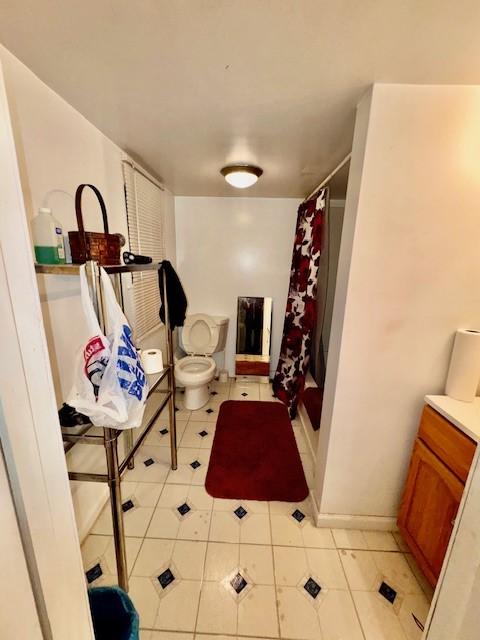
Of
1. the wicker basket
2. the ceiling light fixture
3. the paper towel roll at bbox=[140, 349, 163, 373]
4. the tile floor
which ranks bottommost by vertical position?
the tile floor

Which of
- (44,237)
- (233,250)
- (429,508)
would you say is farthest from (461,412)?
(233,250)

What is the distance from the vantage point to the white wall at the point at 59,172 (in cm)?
97

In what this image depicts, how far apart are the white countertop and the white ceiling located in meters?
1.28

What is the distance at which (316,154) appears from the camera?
166 cm

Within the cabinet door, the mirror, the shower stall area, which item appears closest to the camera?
the cabinet door

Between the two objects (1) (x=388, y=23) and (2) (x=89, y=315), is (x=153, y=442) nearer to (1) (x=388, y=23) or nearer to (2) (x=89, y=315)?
(2) (x=89, y=315)

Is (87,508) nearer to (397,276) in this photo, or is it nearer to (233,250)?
(397,276)

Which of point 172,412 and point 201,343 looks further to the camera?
point 201,343

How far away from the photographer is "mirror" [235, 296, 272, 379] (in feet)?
10.1

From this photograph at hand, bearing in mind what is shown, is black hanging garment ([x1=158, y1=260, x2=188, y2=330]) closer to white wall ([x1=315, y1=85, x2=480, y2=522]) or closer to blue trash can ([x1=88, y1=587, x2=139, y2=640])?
white wall ([x1=315, y1=85, x2=480, y2=522])

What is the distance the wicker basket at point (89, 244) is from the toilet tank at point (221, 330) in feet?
6.06

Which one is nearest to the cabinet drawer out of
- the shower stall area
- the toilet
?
the shower stall area

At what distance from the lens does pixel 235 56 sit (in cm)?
88

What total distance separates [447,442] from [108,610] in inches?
57.2
